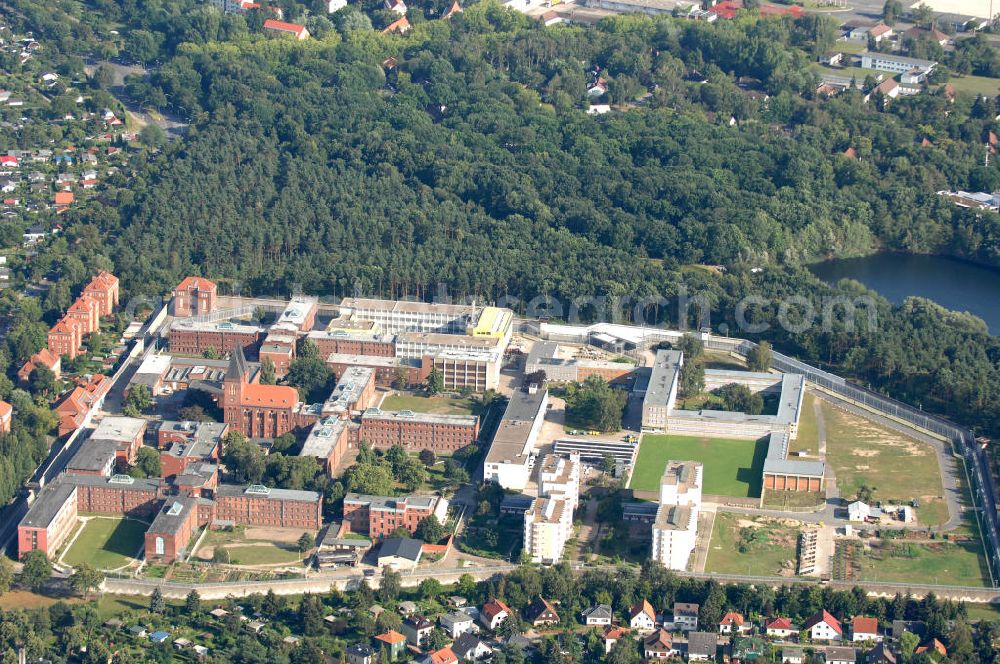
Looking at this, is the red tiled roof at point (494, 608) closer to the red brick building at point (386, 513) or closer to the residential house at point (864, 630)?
the red brick building at point (386, 513)

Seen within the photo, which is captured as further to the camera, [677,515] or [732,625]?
[677,515]

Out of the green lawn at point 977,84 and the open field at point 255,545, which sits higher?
the green lawn at point 977,84

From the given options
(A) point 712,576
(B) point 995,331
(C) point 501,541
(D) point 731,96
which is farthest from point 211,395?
(D) point 731,96

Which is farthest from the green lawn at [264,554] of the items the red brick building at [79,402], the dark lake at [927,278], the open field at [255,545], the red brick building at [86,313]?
the dark lake at [927,278]

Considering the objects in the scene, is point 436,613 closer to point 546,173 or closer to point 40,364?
point 40,364

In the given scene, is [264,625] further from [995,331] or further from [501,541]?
[995,331]

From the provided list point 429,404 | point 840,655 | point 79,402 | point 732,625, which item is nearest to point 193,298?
point 79,402

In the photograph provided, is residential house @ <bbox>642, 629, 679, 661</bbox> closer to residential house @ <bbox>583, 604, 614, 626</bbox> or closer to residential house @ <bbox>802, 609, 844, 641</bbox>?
residential house @ <bbox>583, 604, 614, 626</bbox>
